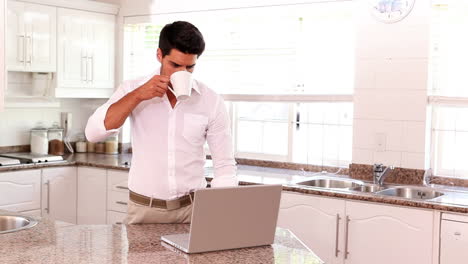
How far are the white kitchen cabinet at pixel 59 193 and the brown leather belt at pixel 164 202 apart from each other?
250 cm

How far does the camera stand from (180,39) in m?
2.62

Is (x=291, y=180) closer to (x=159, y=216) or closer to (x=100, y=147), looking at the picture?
(x=159, y=216)

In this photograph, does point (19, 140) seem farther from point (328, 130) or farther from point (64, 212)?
point (328, 130)

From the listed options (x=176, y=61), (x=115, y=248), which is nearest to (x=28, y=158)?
(x=176, y=61)

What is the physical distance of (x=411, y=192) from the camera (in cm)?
418

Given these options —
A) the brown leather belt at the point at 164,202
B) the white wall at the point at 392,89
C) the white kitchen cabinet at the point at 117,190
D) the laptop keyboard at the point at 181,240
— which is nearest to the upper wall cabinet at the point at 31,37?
the white kitchen cabinet at the point at 117,190

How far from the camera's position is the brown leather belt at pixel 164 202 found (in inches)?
108

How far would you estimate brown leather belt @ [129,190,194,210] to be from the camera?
274 cm

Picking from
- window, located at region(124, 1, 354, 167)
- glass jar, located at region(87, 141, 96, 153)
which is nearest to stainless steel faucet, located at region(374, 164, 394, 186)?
window, located at region(124, 1, 354, 167)

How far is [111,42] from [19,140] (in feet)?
3.72

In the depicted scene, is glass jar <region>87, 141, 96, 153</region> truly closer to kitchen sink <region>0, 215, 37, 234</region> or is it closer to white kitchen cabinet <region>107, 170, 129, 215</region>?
white kitchen cabinet <region>107, 170, 129, 215</region>

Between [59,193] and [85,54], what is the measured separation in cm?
118

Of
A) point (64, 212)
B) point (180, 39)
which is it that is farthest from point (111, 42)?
point (180, 39)

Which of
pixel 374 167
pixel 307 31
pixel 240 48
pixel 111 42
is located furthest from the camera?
pixel 111 42
